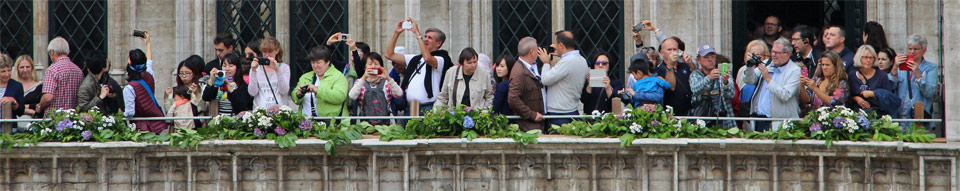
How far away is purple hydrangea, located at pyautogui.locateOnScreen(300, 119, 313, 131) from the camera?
17.4m

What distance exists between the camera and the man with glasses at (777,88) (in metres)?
17.3

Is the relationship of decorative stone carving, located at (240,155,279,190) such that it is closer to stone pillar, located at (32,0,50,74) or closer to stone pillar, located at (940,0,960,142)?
stone pillar, located at (32,0,50,74)

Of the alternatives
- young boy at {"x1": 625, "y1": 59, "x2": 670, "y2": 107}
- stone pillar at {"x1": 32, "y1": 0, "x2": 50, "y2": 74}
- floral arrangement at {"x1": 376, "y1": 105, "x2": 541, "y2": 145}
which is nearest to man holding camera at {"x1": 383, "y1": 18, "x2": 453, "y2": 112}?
floral arrangement at {"x1": 376, "y1": 105, "x2": 541, "y2": 145}

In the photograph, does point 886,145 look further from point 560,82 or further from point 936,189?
point 560,82

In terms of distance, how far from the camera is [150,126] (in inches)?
709

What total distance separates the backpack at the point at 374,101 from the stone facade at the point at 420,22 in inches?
150

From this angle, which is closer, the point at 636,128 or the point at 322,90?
the point at 636,128

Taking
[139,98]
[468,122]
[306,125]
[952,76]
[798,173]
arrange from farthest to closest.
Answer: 1. [139,98]
2. [306,125]
3. [468,122]
4. [798,173]
5. [952,76]

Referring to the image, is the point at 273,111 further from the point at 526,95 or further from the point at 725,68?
the point at 725,68

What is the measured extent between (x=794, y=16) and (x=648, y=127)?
8145 millimetres

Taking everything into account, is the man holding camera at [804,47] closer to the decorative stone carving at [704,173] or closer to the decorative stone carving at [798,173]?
the decorative stone carving at [798,173]

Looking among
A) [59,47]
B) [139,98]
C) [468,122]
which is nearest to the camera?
[468,122]

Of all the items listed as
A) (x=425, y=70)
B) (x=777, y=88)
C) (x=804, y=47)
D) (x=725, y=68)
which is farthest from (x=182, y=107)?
(x=804, y=47)

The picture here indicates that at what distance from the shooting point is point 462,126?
17266 millimetres
